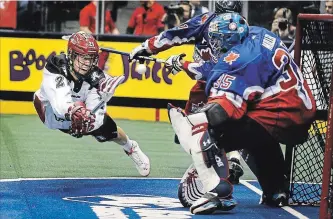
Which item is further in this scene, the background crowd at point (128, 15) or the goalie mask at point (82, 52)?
the background crowd at point (128, 15)

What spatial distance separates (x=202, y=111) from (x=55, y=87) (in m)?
1.73

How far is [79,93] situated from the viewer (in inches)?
322

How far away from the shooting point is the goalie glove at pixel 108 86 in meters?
8.06

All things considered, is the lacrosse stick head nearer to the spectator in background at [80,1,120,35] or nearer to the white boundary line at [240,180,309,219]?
the white boundary line at [240,180,309,219]

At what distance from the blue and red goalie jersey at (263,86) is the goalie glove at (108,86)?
1606 mm

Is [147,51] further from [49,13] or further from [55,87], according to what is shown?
[49,13]

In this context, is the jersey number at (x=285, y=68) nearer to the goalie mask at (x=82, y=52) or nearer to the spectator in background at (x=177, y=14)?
the goalie mask at (x=82, y=52)

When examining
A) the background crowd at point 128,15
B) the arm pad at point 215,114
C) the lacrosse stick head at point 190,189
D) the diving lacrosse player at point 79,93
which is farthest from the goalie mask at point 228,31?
the background crowd at point 128,15

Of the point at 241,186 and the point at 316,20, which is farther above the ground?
the point at 316,20

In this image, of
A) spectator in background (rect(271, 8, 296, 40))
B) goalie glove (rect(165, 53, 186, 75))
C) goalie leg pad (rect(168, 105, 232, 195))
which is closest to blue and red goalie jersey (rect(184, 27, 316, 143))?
goalie leg pad (rect(168, 105, 232, 195))

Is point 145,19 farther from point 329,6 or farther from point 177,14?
point 329,6

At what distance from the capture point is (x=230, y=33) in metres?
6.68

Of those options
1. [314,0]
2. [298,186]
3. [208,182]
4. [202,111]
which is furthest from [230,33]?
[314,0]

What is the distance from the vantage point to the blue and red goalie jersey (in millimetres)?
Answer: 6398
